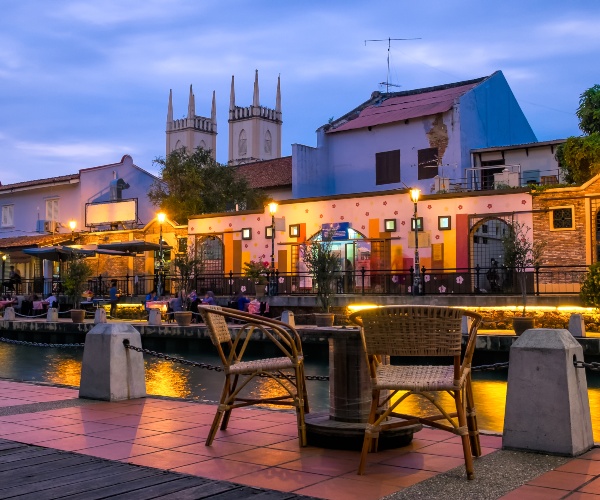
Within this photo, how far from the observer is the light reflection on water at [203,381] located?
1167cm

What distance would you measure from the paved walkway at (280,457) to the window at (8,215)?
43.1m

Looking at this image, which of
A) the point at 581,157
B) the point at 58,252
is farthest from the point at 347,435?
the point at 58,252

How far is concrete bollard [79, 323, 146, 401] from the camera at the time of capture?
8234mm

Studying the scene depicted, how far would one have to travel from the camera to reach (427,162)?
36.3 metres

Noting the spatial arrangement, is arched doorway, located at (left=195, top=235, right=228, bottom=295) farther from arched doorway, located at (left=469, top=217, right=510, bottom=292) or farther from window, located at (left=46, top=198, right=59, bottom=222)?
window, located at (left=46, top=198, right=59, bottom=222)

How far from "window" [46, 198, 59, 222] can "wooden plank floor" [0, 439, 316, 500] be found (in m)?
42.6

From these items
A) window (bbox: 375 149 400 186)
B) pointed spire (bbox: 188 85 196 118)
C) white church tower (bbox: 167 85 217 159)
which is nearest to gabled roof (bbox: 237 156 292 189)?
window (bbox: 375 149 400 186)

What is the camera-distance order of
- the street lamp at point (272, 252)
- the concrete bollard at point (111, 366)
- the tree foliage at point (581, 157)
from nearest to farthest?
the concrete bollard at point (111, 366), the tree foliage at point (581, 157), the street lamp at point (272, 252)

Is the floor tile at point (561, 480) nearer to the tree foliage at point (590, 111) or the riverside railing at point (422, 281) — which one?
the riverside railing at point (422, 281)

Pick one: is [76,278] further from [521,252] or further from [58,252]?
[521,252]

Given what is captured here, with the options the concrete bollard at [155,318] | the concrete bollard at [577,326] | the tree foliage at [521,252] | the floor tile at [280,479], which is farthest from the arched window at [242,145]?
→ the floor tile at [280,479]

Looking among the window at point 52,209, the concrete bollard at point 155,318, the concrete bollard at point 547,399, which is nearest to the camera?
the concrete bollard at point 547,399

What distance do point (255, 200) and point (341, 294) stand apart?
15387 millimetres

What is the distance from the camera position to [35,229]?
1831 inches
